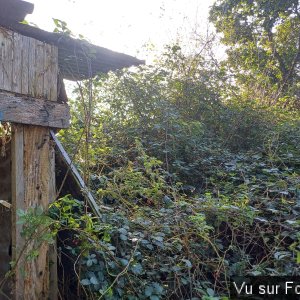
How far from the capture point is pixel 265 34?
12328 mm

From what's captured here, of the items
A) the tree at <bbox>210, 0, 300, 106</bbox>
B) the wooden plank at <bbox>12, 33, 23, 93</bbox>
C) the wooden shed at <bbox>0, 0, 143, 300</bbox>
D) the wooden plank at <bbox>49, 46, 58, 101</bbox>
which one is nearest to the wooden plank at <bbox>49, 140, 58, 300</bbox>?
the wooden shed at <bbox>0, 0, 143, 300</bbox>

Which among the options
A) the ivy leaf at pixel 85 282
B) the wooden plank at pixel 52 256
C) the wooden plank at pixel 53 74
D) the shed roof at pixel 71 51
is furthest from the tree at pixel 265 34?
the ivy leaf at pixel 85 282

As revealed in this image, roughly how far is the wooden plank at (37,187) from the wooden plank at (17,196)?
4 centimetres

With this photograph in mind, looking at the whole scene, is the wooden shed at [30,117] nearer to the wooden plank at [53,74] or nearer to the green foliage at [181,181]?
the wooden plank at [53,74]

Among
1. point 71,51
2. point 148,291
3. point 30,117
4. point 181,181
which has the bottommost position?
point 148,291

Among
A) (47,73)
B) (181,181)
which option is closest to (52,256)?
(47,73)

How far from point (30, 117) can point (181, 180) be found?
307 cm

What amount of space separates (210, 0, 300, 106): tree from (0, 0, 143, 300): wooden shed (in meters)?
8.50

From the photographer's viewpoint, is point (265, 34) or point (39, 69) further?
point (265, 34)

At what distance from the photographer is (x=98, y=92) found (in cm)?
682

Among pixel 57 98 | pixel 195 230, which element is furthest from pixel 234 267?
pixel 57 98

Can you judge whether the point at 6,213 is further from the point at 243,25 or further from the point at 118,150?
the point at 243,25

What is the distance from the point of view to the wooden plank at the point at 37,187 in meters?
2.83

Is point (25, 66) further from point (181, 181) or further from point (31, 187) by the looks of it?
point (181, 181)
